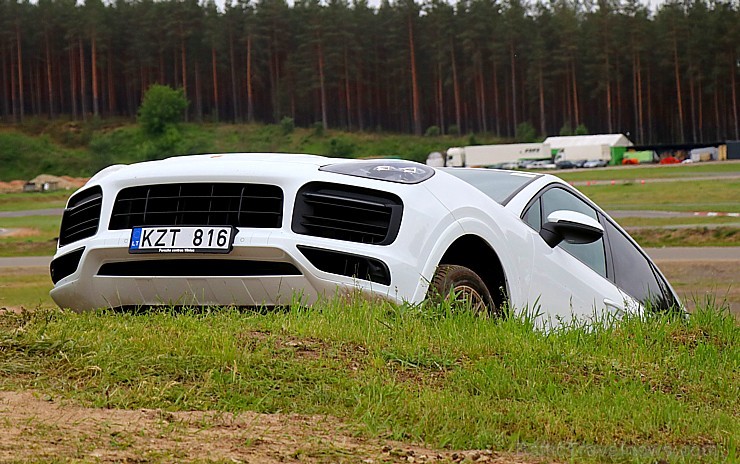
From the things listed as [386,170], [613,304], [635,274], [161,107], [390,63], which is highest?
[390,63]

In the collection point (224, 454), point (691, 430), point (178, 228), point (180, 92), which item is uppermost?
point (180, 92)

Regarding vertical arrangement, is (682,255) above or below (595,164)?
below

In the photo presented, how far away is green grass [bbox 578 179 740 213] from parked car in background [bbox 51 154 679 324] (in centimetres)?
3206

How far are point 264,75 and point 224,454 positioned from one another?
11842cm

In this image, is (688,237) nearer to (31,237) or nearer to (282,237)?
(31,237)

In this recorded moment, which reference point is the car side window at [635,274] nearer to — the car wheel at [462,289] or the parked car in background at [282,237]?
the parked car in background at [282,237]

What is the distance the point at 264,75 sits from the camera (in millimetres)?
119500

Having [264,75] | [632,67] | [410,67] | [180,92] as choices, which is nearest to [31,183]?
[180,92]

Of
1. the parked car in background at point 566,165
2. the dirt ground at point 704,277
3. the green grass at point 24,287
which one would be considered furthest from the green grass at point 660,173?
the green grass at point 24,287

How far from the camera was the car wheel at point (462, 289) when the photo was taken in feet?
16.6

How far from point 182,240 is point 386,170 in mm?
1030

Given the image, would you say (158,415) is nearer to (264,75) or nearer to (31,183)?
(31,183)

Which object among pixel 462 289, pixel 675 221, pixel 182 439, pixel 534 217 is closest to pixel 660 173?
pixel 675 221

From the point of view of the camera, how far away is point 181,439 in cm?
308
